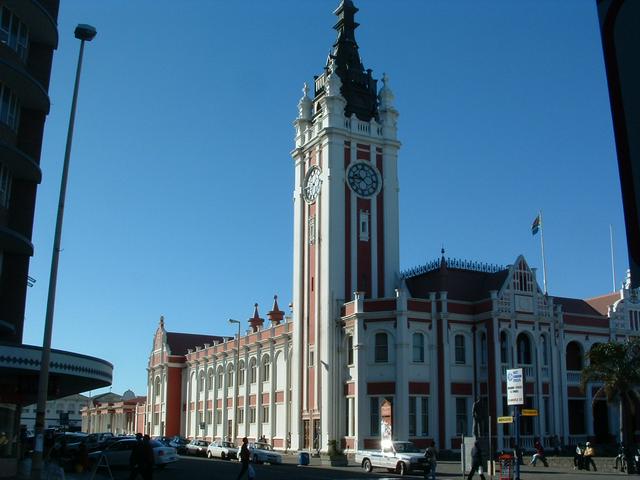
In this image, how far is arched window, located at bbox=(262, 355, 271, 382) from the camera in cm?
6481

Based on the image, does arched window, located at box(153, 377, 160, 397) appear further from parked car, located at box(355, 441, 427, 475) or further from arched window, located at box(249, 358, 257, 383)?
parked car, located at box(355, 441, 427, 475)

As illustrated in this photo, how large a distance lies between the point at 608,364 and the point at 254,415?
32.7 meters

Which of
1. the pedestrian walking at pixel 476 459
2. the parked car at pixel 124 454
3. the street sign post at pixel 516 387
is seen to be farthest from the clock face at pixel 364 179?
Result: the street sign post at pixel 516 387

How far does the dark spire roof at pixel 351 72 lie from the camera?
58.6 metres

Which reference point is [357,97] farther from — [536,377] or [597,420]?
[597,420]

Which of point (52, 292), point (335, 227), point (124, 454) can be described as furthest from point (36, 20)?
point (335, 227)

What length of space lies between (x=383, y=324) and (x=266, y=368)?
18.2 meters

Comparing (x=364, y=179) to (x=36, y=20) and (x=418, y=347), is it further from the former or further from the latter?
(x=36, y=20)

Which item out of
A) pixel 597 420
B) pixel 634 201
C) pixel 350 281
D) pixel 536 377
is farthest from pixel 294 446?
pixel 634 201

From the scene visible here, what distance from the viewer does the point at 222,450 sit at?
51.6m

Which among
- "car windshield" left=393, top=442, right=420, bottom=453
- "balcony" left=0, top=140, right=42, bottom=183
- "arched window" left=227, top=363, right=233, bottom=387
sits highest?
"balcony" left=0, top=140, right=42, bottom=183

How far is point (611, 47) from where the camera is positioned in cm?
296

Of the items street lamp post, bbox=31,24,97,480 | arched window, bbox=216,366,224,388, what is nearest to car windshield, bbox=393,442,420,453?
street lamp post, bbox=31,24,97,480

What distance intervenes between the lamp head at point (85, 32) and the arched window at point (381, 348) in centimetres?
3226
